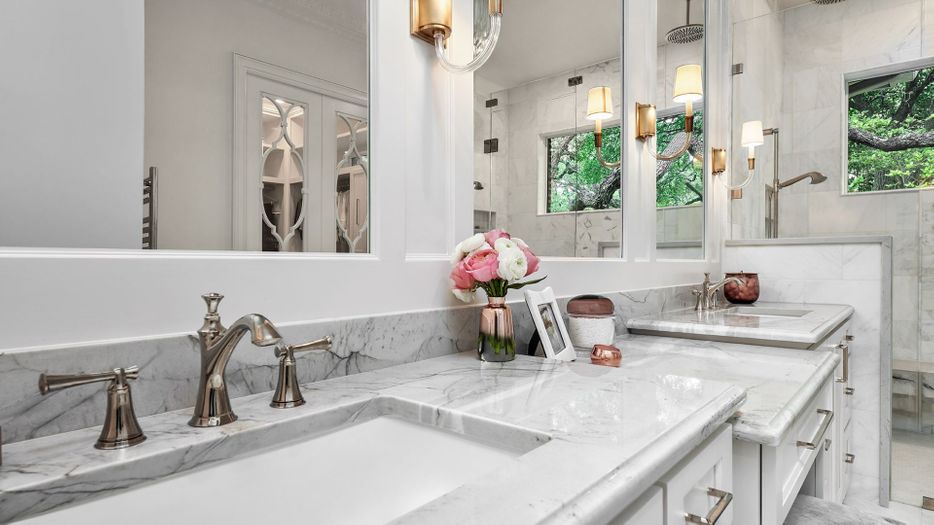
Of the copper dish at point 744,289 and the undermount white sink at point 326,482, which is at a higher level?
the copper dish at point 744,289

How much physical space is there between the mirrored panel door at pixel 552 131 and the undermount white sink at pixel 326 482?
0.67 meters

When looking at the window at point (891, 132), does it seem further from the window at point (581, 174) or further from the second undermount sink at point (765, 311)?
→ the window at point (581, 174)

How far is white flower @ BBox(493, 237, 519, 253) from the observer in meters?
1.07

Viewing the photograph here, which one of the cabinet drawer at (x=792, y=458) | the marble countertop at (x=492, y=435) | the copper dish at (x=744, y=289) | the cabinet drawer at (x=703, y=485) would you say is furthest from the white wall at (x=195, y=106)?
the copper dish at (x=744, y=289)

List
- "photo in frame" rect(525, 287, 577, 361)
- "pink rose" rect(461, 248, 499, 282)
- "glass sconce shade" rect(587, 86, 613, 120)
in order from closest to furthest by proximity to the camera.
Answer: "pink rose" rect(461, 248, 499, 282), "photo in frame" rect(525, 287, 577, 361), "glass sconce shade" rect(587, 86, 613, 120)

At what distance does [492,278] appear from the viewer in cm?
106

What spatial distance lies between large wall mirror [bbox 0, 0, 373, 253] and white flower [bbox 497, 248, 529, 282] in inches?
11.4

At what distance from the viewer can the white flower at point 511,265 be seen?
1.05 m

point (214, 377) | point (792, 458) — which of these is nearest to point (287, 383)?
point (214, 377)

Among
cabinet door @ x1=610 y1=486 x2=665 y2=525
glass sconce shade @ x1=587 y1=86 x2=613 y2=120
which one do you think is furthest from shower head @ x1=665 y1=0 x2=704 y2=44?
cabinet door @ x1=610 y1=486 x2=665 y2=525

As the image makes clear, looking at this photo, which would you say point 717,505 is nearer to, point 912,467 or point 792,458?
point 792,458

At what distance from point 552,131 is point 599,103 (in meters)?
0.33

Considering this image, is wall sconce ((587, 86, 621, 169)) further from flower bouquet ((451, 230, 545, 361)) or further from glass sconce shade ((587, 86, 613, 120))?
flower bouquet ((451, 230, 545, 361))

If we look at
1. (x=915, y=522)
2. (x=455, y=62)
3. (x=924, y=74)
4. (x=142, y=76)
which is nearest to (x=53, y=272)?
(x=142, y=76)
